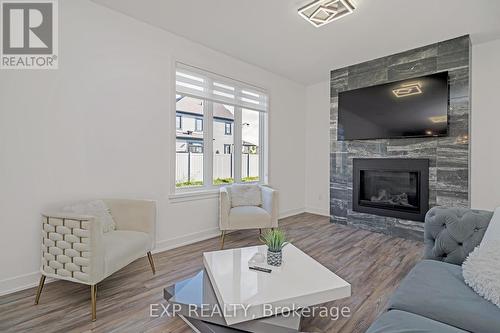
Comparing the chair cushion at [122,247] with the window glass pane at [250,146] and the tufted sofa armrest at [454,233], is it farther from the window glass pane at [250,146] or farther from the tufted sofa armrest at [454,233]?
the tufted sofa armrest at [454,233]

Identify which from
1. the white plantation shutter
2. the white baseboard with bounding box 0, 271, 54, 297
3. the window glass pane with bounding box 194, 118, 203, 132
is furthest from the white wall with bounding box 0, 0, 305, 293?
the window glass pane with bounding box 194, 118, 203, 132

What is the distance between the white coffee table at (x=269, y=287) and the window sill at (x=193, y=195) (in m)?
1.48

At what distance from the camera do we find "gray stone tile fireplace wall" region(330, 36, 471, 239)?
3.28 m

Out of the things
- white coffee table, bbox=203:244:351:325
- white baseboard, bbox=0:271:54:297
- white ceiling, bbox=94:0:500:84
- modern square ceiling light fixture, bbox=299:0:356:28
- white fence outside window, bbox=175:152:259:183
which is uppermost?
white ceiling, bbox=94:0:500:84

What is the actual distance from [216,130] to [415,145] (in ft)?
9.91

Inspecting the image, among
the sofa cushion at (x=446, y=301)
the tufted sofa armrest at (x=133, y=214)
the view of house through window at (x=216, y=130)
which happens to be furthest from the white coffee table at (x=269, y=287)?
the view of house through window at (x=216, y=130)

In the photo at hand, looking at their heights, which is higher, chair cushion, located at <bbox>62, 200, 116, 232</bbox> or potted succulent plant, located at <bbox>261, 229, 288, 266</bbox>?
chair cushion, located at <bbox>62, 200, 116, 232</bbox>

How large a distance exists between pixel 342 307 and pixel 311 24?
3.02 meters

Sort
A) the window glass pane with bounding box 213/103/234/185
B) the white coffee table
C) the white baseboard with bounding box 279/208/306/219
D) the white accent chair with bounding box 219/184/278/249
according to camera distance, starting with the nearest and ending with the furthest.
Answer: the white coffee table
the white accent chair with bounding box 219/184/278/249
the window glass pane with bounding box 213/103/234/185
the white baseboard with bounding box 279/208/306/219

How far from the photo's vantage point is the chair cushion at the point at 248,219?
3211 millimetres

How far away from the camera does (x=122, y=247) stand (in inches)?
81.7

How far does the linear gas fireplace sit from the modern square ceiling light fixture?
7.71 feet

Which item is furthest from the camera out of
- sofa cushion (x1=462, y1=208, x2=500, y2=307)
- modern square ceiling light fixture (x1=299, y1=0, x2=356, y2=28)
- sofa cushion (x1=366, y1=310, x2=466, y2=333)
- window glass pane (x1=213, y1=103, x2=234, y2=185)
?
window glass pane (x1=213, y1=103, x2=234, y2=185)

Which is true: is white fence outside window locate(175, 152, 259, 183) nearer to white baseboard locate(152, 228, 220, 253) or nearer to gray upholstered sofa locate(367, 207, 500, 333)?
white baseboard locate(152, 228, 220, 253)
